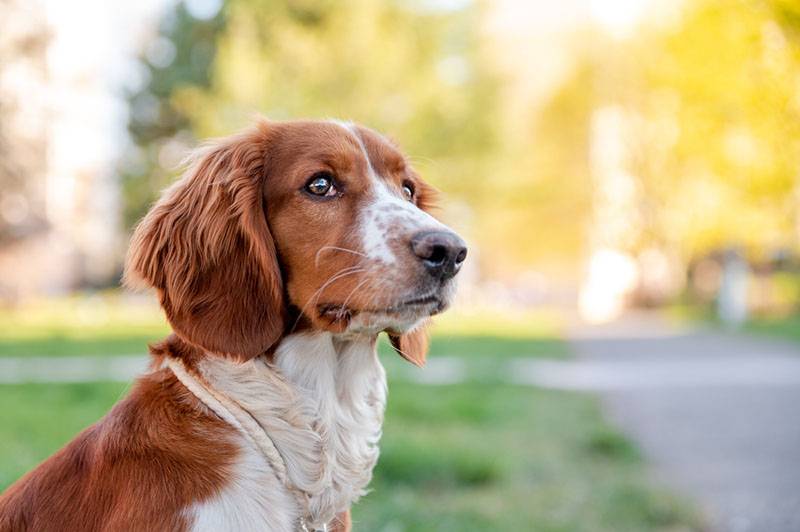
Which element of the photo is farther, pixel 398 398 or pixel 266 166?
pixel 398 398

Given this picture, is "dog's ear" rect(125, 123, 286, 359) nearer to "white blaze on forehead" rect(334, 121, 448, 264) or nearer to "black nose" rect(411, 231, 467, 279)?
"white blaze on forehead" rect(334, 121, 448, 264)

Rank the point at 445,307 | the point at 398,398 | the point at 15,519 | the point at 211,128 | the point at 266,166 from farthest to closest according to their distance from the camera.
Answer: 1. the point at 211,128
2. the point at 398,398
3. the point at 266,166
4. the point at 445,307
5. the point at 15,519

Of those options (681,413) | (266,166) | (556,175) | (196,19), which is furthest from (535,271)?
(266,166)

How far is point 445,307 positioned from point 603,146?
27970 mm

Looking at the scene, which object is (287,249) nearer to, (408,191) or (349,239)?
(349,239)

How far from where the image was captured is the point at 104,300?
29562mm

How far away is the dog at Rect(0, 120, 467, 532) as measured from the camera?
2.53 metres

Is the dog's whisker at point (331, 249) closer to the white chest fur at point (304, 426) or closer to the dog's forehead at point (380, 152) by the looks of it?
the white chest fur at point (304, 426)

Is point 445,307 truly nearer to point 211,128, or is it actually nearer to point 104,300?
point 211,128

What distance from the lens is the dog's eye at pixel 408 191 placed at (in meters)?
3.31

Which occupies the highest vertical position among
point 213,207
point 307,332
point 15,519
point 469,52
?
point 469,52

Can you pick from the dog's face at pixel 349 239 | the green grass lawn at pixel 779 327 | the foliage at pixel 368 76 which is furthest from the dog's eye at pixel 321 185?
the foliage at pixel 368 76

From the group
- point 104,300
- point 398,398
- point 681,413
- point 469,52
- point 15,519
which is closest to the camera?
point 15,519

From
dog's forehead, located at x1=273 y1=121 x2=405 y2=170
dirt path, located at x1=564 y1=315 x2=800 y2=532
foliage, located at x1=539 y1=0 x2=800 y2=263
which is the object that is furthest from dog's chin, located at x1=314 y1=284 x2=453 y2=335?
foliage, located at x1=539 y1=0 x2=800 y2=263
